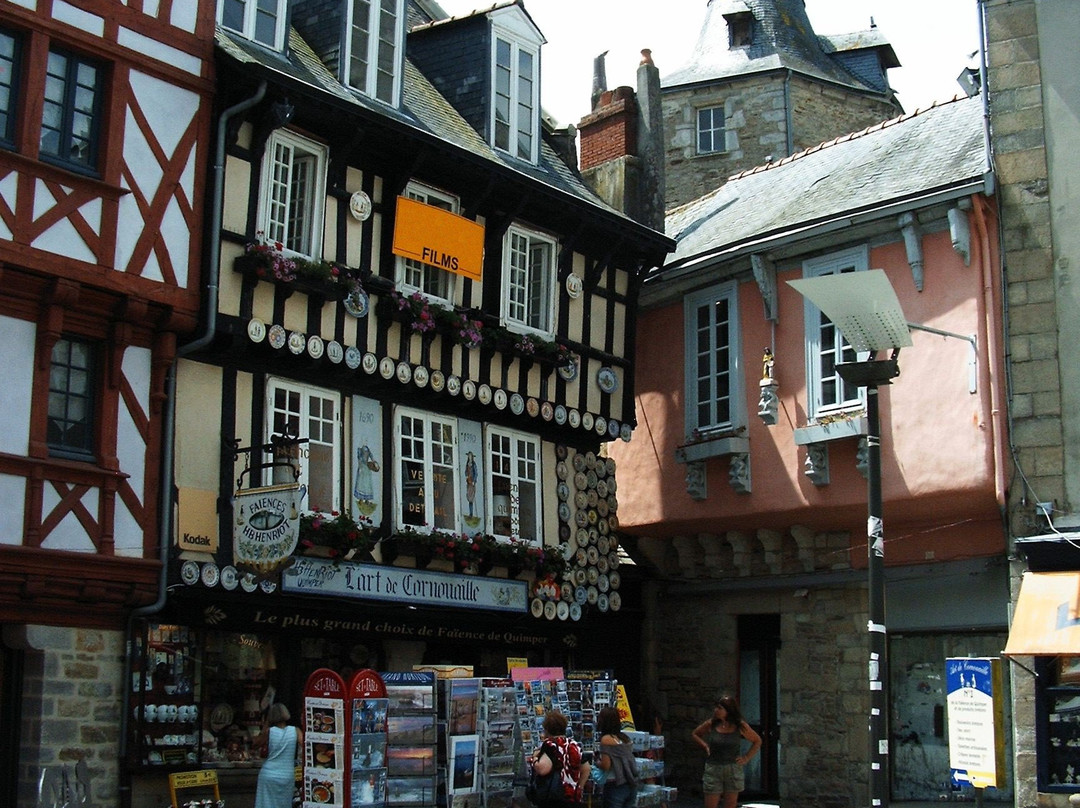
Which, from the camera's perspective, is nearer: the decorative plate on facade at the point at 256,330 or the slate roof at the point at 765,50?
the decorative plate on facade at the point at 256,330

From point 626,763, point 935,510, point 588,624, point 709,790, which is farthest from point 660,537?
point 626,763

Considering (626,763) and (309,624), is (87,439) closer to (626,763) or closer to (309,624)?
(309,624)

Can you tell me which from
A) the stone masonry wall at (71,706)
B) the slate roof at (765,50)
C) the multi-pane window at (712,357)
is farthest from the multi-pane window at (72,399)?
the slate roof at (765,50)

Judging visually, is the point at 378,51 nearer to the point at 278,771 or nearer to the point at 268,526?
the point at 268,526

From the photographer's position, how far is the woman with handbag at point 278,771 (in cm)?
1141

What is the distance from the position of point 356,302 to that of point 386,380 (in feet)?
2.66

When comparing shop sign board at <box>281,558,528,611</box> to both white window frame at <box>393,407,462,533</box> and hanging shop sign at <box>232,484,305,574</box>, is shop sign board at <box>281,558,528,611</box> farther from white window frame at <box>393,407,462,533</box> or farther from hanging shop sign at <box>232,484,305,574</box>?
hanging shop sign at <box>232,484,305,574</box>

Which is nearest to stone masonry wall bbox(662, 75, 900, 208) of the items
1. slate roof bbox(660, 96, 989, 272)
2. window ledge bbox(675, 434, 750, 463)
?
slate roof bbox(660, 96, 989, 272)

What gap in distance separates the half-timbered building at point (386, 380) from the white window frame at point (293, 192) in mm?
23

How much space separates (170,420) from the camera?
1234cm

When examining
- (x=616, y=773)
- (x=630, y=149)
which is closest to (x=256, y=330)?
(x=616, y=773)

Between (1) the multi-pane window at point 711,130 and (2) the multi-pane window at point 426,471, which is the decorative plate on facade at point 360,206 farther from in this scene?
(1) the multi-pane window at point 711,130

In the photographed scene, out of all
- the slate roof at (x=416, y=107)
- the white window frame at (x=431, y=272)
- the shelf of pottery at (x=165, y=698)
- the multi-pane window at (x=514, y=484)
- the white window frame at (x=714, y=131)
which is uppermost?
the white window frame at (x=714, y=131)

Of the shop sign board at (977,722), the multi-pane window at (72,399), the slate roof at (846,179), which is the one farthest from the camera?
the slate roof at (846,179)
